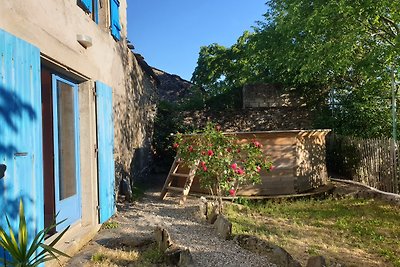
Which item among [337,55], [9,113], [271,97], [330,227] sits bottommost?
[330,227]

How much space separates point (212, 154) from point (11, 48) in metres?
3.95

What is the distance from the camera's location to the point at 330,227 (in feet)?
19.4

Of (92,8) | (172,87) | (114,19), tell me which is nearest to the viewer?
(92,8)

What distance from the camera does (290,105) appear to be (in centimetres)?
1344

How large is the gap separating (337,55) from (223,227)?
588cm

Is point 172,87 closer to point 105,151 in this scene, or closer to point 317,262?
point 105,151

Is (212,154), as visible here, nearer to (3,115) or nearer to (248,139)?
(248,139)

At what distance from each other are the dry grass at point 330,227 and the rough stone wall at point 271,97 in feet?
20.0

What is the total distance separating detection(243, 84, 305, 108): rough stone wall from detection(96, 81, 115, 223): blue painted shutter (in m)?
9.00

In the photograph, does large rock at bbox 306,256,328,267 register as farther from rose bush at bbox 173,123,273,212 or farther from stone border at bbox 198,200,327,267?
rose bush at bbox 173,123,273,212

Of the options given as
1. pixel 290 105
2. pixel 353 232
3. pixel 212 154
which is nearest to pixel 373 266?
pixel 353 232

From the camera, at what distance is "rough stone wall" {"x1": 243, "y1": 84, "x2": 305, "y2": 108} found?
13469 mm

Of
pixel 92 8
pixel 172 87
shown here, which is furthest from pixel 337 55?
pixel 172 87

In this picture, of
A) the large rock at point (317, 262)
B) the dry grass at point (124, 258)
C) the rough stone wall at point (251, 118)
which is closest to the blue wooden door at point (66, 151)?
the dry grass at point (124, 258)
